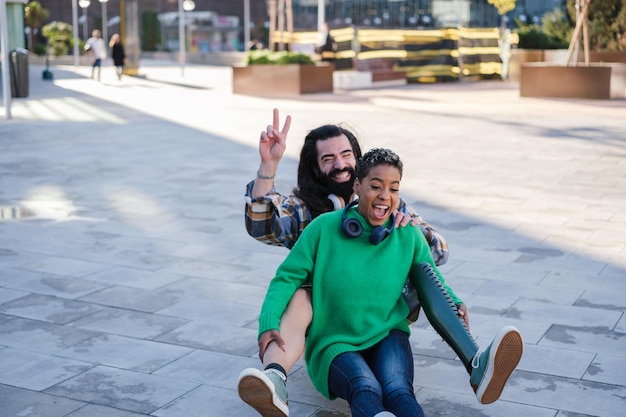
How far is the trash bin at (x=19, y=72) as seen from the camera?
2059cm

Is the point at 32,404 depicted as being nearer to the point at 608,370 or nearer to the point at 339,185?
the point at 339,185

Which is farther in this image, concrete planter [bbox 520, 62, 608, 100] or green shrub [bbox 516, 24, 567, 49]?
green shrub [bbox 516, 24, 567, 49]

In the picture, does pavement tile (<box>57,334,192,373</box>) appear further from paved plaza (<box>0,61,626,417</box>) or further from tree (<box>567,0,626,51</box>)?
tree (<box>567,0,626,51</box>)

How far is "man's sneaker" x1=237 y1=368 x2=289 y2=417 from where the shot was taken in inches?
120

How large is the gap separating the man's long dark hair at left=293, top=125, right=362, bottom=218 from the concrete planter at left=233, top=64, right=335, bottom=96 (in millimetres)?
19086

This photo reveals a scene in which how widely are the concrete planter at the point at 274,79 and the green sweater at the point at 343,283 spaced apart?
19579mm

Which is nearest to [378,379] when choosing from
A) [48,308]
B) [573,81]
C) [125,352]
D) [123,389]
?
[123,389]

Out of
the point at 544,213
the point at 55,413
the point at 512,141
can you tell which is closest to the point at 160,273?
the point at 55,413

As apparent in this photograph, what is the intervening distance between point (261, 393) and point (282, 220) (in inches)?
41.7

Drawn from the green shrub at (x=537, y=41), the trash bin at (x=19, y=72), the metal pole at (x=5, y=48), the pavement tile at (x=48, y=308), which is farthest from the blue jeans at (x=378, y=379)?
the green shrub at (x=537, y=41)

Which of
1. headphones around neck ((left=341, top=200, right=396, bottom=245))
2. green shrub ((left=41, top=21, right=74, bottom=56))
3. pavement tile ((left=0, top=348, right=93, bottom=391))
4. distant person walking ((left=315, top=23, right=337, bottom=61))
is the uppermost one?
green shrub ((left=41, top=21, right=74, bottom=56))

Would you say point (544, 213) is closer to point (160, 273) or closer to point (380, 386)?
point (160, 273)

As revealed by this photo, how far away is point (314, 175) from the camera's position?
402 cm

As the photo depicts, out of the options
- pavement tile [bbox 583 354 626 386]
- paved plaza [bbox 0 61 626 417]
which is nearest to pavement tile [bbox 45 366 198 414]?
paved plaza [bbox 0 61 626 417]
